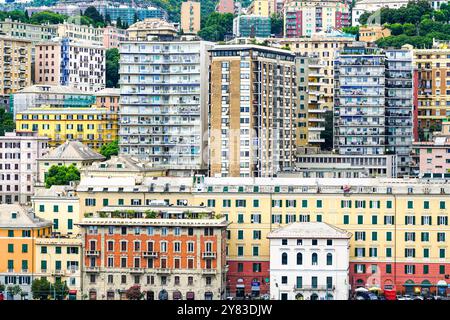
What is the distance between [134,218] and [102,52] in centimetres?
5377

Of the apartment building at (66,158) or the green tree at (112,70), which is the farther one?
the green tree at (112,70)

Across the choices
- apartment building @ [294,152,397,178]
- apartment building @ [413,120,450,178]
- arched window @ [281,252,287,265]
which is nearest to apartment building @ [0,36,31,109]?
apartment building @ [294,152,397,178]

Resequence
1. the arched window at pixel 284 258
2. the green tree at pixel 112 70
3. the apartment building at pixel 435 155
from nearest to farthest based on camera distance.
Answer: the arched window at pixel 284 258 → the apartment building at pixel 435 155 → the green tree at pixel 112 70

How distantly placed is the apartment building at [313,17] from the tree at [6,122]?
39824 mm

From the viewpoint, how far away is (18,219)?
45.1 meters

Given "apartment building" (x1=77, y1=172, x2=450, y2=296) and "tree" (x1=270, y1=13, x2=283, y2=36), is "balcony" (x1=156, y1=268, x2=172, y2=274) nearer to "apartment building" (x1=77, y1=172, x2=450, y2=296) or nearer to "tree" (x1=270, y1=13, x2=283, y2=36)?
"apartment building" (x1=77, y1=172, x2=450, y2=296)

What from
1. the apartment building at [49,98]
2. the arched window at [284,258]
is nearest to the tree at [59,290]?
the arched window at [284,258]

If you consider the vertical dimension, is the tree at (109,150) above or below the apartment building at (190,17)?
below

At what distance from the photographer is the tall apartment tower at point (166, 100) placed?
6381 centimetres

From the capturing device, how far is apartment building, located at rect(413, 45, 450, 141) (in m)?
78.6

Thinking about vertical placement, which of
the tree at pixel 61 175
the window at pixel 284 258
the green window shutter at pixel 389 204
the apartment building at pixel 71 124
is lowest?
the window at pixel 284 258

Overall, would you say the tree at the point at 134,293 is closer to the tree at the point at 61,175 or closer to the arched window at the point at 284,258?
the arched window at the point at 284,258

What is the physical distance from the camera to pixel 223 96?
197 ft

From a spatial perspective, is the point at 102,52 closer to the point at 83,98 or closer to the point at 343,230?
the point at 83,98
